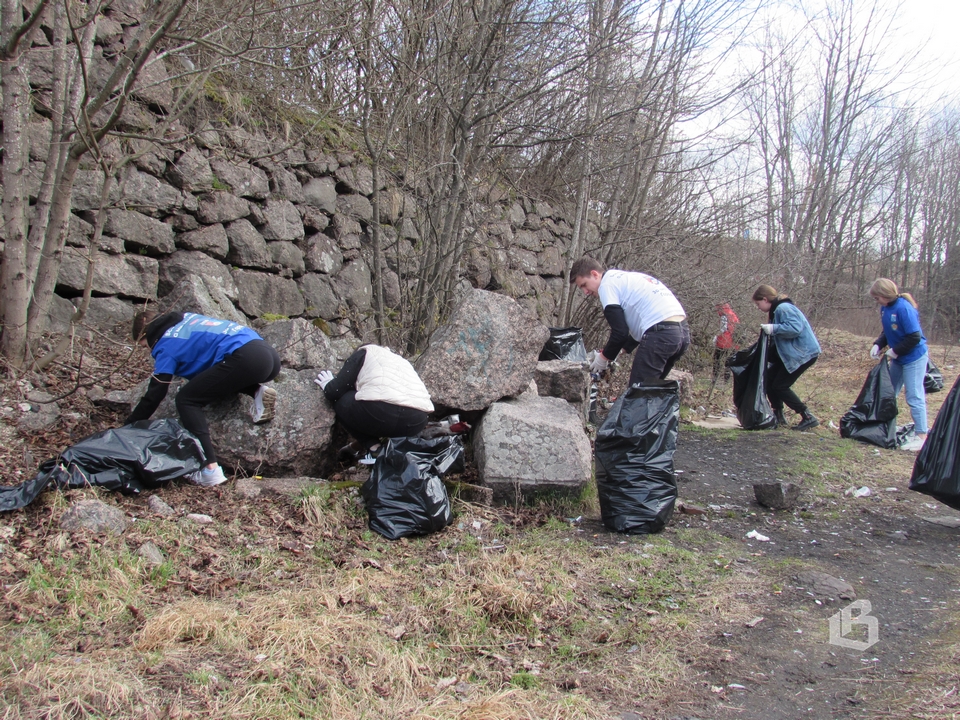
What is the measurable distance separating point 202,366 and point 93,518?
3.59 feet

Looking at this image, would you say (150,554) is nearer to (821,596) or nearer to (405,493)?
(405,493)

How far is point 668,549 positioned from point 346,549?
5.70 feet

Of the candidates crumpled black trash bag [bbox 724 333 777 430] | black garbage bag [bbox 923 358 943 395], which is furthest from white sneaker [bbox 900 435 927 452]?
crumpled black trash bag [bbox 724 333 777 430]

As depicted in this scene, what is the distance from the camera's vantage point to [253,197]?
6.25 meters

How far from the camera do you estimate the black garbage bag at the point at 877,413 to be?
6.70 m

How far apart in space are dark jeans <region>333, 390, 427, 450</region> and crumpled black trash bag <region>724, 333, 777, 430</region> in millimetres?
4162

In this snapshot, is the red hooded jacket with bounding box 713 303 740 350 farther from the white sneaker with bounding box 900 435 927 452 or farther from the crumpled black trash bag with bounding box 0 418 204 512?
the crumpled black trash bag with bounding box 0 418 204 512

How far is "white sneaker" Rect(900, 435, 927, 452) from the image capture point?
258 inches

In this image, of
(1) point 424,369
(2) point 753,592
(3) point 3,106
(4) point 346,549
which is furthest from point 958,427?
(3) point 3,106

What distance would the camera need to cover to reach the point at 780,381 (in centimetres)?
741

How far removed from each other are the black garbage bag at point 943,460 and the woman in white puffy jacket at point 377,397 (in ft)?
10.3

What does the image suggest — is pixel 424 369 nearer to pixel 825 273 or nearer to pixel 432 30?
pixel 432 30

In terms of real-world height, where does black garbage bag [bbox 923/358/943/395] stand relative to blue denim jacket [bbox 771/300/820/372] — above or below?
below

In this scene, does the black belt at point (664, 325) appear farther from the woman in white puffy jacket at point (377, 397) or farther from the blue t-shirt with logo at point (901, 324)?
the blue t-shirt with logo at point (901, 324)
